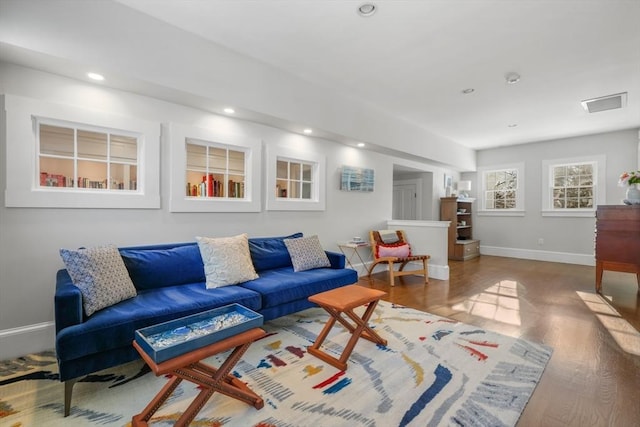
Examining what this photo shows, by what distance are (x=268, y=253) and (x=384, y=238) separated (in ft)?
7.57

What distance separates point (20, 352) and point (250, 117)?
2.91 meters

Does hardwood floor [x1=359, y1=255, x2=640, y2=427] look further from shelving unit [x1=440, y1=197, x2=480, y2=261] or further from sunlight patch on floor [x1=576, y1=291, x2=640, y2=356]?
shelving unit [x1=440, y1=197, x2=480, y2=261]

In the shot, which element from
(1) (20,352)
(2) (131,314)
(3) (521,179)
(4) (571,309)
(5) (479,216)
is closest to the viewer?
(2) (131,314)

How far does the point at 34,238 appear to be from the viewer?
2.33m

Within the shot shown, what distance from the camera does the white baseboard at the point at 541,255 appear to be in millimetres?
6078

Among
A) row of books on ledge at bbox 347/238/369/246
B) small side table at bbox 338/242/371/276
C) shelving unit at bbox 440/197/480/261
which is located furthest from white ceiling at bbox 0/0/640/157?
shelving unit at bbox 440/197/480/261

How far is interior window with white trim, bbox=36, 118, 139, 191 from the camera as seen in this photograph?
2.52 m

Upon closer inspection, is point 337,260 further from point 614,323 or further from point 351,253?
point 614,323

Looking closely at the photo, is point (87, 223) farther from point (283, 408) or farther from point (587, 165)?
point (587, 165)

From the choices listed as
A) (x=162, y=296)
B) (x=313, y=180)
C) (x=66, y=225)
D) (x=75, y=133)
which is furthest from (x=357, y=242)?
(x=75, y=133)

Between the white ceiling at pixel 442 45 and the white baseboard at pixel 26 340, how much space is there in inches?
107

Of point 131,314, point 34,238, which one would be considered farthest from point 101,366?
point 34,238

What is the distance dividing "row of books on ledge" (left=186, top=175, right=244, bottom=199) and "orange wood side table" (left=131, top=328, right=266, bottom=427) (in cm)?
213

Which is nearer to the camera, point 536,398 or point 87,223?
point 536,398
